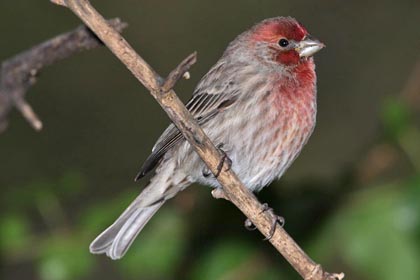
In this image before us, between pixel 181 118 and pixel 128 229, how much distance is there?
217cm

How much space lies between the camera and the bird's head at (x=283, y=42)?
6391 millimetres

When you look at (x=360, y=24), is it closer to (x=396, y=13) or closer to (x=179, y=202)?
(x=396, y=13)

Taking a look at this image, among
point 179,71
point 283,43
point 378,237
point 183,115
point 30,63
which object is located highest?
point 30,63

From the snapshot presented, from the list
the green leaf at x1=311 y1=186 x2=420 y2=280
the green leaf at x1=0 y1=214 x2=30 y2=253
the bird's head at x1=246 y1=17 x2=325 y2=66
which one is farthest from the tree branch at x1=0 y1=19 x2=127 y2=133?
the green leaf at x1=311 y1=186 x2=420 y2=280

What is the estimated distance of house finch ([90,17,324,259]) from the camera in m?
6.14

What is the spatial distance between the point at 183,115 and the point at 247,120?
1.61 metres

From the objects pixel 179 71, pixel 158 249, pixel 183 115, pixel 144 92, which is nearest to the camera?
pixel 179 71

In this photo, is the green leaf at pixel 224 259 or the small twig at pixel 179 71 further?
the green leaf at pixel 224 259

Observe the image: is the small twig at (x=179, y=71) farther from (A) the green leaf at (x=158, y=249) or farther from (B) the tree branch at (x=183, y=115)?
(A) the green leaf at (x=158, y=249)

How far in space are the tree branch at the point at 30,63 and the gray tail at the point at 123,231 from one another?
1.03m

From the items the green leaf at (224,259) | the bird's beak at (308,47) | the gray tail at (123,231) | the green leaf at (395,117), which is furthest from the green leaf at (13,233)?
the green leaf at (395,117)

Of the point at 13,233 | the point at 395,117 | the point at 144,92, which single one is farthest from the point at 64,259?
the point at 144,92

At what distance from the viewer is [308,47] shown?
6.38 metres

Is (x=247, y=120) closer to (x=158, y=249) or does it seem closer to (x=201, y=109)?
(x=201, y=109)
